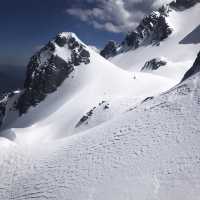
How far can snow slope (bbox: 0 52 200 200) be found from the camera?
17047 mm

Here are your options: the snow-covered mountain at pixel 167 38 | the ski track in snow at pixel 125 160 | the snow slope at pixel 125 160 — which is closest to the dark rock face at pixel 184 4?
the snow-covered mountain at pixel 167 38

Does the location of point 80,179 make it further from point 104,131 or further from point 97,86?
point 97,86

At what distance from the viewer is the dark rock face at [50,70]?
119875 mm

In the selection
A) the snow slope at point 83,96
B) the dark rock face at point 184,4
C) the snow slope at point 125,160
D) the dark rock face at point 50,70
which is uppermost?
the dark rock face at point 184,4

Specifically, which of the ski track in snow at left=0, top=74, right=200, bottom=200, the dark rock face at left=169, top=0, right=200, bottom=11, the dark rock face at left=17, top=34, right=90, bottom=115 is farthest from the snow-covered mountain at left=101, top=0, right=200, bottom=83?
the ski track in snow at left=0, top=74, right=200, bottom=200

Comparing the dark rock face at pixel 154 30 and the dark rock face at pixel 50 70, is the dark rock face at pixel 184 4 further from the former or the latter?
the dark rock face at pixel 50 70

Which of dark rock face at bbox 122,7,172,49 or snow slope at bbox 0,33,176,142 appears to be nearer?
snow slope at bbox 0,33,176,142

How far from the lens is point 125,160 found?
1939 centimetres

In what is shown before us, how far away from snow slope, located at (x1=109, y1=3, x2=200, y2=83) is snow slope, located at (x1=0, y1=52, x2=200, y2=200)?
93069 mm

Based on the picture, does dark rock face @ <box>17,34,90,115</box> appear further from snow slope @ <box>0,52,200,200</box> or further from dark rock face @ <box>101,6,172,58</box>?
snow slope @ <box>0,52,200,200</box>

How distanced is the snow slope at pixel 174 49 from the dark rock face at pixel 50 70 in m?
29.9

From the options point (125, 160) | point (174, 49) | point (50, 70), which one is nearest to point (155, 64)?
point (50, 70)

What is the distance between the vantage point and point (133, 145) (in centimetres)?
2050

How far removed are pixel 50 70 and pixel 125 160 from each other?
347 feet
